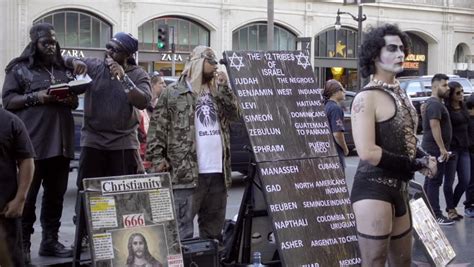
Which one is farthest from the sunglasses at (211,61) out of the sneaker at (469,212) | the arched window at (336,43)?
the arched window at (336,43)

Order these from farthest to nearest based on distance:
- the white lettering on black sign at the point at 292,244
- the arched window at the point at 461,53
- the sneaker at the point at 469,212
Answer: the arched window at the point at 461,53 → the sneaker at the point at 469,212 → the white lettering on black sign at the point at 292,244

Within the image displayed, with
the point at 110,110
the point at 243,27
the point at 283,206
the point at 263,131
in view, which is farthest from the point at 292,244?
the point at 243,27

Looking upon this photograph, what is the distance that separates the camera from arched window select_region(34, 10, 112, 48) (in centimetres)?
3312

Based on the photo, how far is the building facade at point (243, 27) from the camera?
108ft

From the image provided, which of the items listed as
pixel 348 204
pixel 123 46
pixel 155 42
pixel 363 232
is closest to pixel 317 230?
pixel 348 204

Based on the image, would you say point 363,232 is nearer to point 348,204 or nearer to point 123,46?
point 348,204

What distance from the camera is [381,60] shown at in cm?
512

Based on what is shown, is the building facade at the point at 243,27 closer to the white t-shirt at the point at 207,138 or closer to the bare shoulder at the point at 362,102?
the white t-shirt at the point at 207,138

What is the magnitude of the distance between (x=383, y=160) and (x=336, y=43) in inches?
1509

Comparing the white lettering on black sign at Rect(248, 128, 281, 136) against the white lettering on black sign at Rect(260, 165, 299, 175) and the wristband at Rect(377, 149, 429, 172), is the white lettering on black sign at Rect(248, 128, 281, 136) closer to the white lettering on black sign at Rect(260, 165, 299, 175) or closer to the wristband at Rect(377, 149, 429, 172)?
the white lettering on black sign at Rect(260, 165, 299, 175)

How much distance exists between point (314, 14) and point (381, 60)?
119ft

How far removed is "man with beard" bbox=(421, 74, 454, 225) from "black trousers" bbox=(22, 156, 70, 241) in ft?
16.3

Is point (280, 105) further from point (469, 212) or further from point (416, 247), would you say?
point (469, 212)

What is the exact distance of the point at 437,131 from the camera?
9.80m
